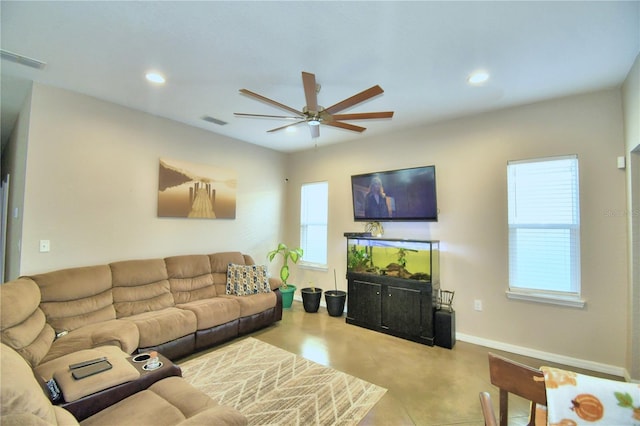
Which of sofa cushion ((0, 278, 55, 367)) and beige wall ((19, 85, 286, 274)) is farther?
beige wall ((19, 85, 286, 274))

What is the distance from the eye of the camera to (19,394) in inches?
38.4

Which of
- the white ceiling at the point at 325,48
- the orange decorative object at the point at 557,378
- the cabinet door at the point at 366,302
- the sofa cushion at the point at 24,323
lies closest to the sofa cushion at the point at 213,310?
the sofa cushion at the point at 24,323

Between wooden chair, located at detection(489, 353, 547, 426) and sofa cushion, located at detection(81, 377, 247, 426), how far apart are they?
1.23m

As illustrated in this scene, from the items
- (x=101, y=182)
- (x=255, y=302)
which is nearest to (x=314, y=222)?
(x=255, y=302)

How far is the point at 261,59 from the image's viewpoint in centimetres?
238

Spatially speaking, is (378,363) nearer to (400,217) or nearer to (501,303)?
(501,303)

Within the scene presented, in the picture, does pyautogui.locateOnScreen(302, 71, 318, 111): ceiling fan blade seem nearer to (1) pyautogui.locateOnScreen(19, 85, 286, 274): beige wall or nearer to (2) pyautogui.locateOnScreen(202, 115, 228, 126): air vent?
(2) pyautogui.locateOnScreen(202, 115, 228, 126): air vent

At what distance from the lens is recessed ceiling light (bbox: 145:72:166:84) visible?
266 centimetres

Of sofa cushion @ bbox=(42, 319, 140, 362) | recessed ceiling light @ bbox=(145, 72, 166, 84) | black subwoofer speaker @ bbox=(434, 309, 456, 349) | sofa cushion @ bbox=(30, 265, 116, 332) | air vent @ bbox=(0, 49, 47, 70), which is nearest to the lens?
sofa cushion @ bbox=(42, 319, 140, 362)

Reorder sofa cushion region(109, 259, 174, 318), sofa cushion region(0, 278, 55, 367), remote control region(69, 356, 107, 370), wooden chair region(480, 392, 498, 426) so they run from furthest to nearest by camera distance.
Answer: sofa cushion region(109, 259, 174, 318), sofa cushion region(0, 278, 55, 367), remote control region(69, 356, 107, 370), wooden chair region(480, 392, 498, 426)

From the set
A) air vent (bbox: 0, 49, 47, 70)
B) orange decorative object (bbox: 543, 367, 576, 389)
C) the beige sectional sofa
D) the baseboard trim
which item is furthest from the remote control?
the baseboard trim

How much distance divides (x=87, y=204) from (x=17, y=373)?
2605mm

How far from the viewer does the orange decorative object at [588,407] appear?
0.94m

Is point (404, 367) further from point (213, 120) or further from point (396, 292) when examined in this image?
point (213, 120)
